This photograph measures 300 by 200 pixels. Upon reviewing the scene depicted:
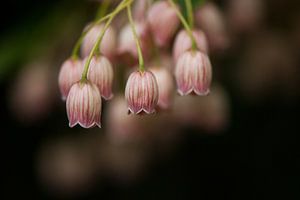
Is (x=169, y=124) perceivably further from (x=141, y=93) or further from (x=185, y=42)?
(x=141, y=93)

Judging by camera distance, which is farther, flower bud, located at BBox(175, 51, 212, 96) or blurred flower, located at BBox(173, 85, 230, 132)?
blurred flower, located at BBox(173, 85, 230, 132)

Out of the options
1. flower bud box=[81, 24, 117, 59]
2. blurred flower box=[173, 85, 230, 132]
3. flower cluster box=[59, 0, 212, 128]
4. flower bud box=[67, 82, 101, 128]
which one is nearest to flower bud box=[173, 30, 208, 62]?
flower cluster box=[59, 0, 212, 128]

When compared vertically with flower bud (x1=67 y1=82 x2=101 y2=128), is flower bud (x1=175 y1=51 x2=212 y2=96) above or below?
above

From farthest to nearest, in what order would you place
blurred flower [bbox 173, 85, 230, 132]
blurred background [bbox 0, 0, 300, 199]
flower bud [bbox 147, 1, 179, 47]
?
blurred background [bbox 0, 0, 300, 199] → blurred flower [bbox 173, 85, 230, 132] → flower bud [bbox 147, 1, 179, 47]

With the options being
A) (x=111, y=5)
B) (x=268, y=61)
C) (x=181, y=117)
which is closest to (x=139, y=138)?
(x=181, y=117)

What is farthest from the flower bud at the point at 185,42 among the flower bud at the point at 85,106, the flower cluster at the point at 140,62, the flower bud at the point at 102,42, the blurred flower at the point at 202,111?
the blurred flower at the point at 202,111

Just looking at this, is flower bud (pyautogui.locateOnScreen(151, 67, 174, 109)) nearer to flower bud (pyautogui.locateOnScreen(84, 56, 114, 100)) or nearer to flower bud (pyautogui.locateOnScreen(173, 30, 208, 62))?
flower bud (pyautogui.locateOnScreen(173, 30, 208, 62))

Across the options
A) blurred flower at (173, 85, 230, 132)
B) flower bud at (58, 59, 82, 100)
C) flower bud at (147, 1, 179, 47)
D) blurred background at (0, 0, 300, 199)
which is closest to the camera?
flower bud at (58, 59, 82, 100)
